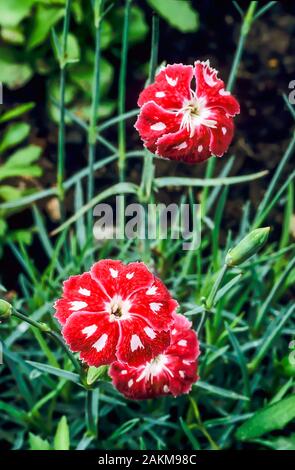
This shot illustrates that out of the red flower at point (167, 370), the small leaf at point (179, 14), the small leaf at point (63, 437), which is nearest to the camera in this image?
the red flower at point (167, 370)

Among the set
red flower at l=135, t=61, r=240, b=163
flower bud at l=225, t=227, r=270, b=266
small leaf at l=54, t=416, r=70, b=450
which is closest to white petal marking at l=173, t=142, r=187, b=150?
red flower at l=135, t=61, r=240, b=163

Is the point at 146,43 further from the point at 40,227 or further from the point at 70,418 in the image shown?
the point at 70,418

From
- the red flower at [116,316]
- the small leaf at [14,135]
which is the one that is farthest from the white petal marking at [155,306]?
the small leaf at [14,135]

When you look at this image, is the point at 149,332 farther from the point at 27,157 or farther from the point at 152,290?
the point at 27,157

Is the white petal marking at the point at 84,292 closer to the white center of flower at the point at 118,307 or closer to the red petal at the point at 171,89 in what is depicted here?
the white center of flower at the point at 118,307

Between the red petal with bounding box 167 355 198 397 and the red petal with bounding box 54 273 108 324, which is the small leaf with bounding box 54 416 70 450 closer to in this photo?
the red petal with bounding box 167 355 198 397

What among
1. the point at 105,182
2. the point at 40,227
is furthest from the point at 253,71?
the point at 40,227

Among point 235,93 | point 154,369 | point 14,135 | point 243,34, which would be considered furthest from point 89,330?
point 235,93
